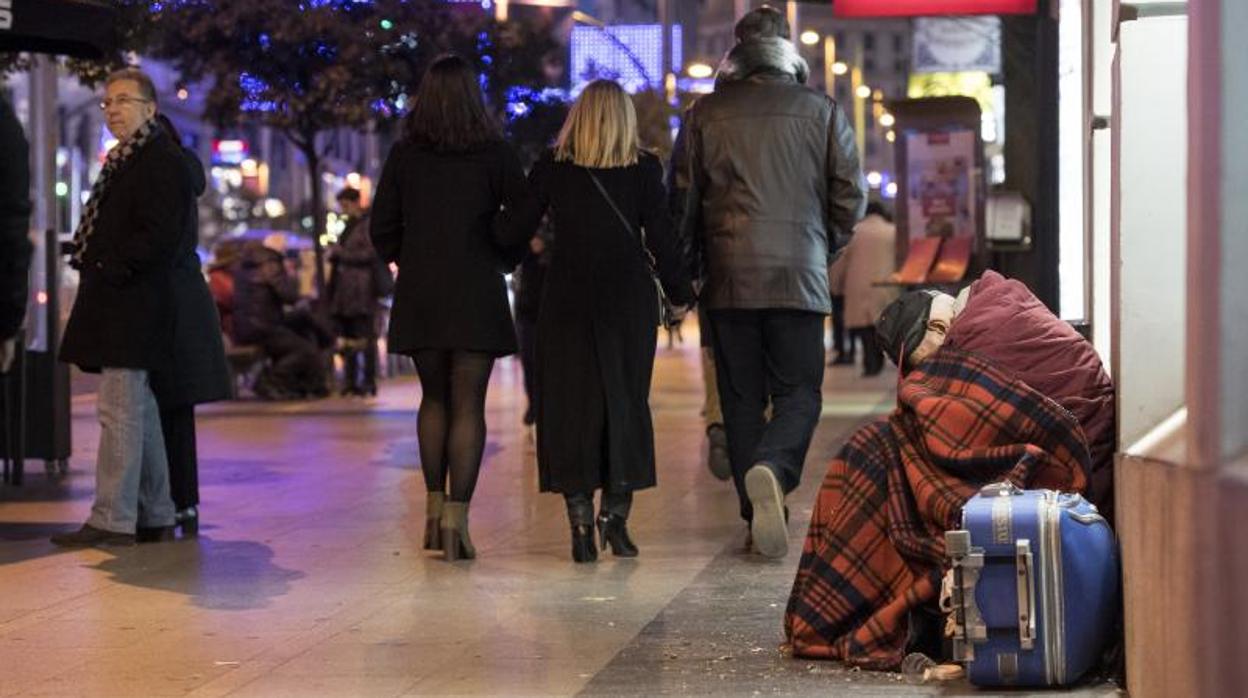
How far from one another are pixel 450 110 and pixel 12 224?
1.71 m

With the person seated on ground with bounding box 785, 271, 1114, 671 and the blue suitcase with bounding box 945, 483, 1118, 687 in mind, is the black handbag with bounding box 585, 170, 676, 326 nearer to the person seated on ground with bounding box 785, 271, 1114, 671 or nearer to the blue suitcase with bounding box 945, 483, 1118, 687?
the person seated on ground with bounding box 785, 271, 1114, 671

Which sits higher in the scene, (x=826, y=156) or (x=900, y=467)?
(x=826, y=156)

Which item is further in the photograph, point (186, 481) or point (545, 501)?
point (545, 501)

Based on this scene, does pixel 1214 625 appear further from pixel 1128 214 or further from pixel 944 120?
pixel 944 120

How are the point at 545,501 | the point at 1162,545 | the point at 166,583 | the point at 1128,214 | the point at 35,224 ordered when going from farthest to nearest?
the point at 35,224 → the point at 545,501 → the point at 166,583 → the point at 1128,214 → the point at 1162,545

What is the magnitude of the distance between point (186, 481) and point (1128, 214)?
530 cm

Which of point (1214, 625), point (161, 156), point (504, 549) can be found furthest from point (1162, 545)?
point (161, 156)

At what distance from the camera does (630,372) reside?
9.42 metres

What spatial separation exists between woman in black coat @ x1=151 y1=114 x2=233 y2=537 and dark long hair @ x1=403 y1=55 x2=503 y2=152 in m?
1.19

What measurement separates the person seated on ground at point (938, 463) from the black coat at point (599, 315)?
2.40 meters

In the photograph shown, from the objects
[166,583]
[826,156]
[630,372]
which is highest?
[826,156]

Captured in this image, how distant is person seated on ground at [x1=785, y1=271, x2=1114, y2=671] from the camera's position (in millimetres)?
6676

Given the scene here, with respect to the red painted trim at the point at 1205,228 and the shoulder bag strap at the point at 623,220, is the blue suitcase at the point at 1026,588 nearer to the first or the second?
the red painted trim at the point at 1205,228

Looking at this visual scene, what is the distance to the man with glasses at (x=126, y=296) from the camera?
9844 millimetres
